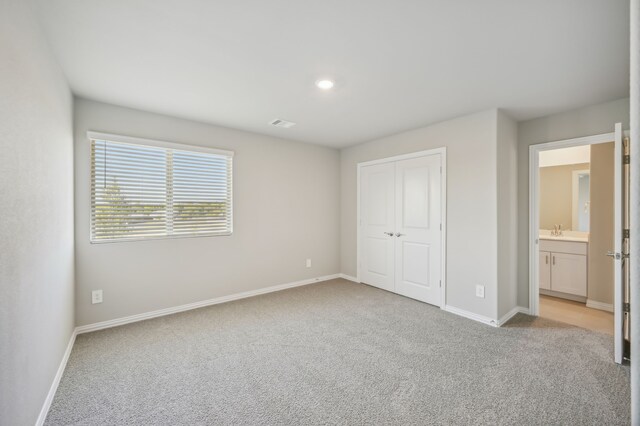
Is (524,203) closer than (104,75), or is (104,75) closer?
(104,75)

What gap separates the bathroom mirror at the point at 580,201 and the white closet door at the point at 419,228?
259 cm

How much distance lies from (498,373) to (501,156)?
7.31 feet

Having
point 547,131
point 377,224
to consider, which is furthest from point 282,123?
point 547,131

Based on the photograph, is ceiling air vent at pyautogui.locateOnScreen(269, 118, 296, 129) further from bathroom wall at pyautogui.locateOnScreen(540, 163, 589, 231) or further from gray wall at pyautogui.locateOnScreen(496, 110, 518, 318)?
bathroom wall at pyautogui.locateOnScreen(540, 163, 589, 231)

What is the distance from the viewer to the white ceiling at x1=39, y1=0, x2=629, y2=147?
1.80 m

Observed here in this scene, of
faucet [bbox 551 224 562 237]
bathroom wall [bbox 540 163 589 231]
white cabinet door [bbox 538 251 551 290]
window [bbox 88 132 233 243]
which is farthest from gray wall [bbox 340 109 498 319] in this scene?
window [bbox 88 132 233 243]

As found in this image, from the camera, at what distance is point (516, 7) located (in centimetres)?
177

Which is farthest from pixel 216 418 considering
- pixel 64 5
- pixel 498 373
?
pixel 64 5

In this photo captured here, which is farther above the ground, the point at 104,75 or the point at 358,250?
the point at 104,75

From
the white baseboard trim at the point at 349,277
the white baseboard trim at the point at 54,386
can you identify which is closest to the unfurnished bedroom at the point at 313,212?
the white baseboard trim at the point at 54,386

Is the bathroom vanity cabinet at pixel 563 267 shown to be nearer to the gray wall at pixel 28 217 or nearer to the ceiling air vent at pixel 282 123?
the ceiling air vent at pixel 282 123

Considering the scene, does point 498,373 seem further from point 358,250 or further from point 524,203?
point 358,250

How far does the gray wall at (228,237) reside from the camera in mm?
3096

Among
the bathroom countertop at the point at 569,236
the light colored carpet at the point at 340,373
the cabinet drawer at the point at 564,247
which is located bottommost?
the light colored carpet at the point at 340,373
